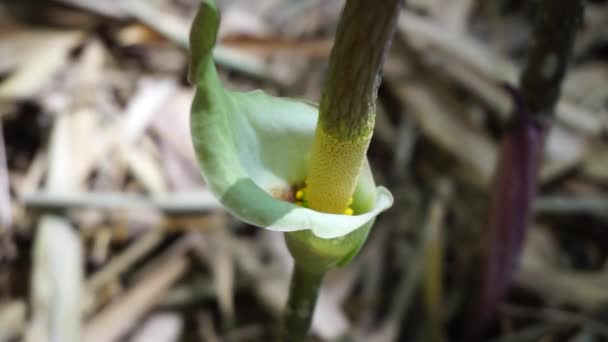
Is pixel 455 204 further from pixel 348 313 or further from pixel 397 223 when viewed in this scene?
pixel 348 313

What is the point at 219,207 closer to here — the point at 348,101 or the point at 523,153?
the point at 523,153

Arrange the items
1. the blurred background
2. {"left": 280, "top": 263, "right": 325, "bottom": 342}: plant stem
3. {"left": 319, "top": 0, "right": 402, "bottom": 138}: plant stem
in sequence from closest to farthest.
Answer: {"left": 319, "top": 0, "right": 402, "bottom": 138}: plant stem → {"left": 280, "top": 263, "right": 325, "bottom": 342}: plant stem → the blurred background

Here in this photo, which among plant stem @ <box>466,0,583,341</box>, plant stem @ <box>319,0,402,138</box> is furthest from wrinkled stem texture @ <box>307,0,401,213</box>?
plant stem @ <box>466,0,583,341</box>

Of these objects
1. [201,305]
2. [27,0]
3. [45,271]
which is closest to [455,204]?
[201,305]

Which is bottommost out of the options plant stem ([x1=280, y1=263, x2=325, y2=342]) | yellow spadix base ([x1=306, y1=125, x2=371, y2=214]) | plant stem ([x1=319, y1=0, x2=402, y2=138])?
plant stem ([x1=280, y1=263, x2=325, y2=342])

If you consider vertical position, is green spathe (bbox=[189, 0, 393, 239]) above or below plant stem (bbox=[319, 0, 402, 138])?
below

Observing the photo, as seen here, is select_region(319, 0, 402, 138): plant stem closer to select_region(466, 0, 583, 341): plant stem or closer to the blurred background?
select_region(466, 0, 583, 341): plant stem

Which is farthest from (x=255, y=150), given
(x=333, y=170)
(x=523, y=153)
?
(x=523, y=153)
